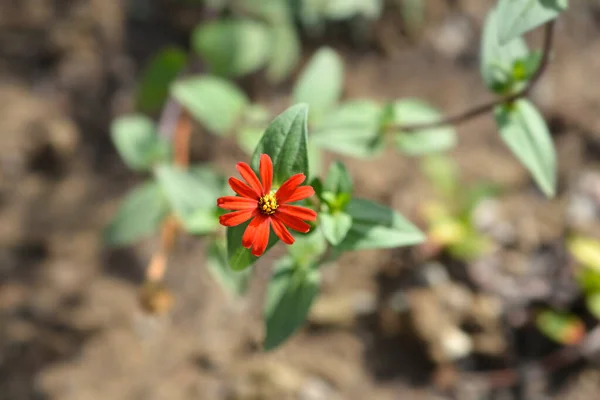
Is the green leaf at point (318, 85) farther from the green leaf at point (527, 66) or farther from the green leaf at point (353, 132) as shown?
the green leaf at point (527, 66)

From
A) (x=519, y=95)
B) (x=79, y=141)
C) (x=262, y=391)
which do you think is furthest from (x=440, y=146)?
(x=79, y=141)

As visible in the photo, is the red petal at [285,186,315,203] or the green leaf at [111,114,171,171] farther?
the green leaf at [111,114,171,171]

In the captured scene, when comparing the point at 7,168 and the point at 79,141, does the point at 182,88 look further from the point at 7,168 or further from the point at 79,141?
the point at 7,168

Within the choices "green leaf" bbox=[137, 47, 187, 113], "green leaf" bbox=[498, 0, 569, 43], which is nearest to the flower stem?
"green leaf" bbox=[137, 47, 187, 113]

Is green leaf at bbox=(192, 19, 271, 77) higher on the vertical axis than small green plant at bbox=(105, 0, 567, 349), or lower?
higher

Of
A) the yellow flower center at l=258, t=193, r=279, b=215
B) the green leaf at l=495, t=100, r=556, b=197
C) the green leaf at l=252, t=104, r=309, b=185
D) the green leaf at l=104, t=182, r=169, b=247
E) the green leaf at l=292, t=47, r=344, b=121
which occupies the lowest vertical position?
the green leaf at l=495, t=100, r=556, b=197

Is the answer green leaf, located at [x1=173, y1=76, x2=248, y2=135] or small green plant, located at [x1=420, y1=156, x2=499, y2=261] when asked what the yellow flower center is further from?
small green plant, located at [x1=420, y1=156, x2=499, y2=261]
